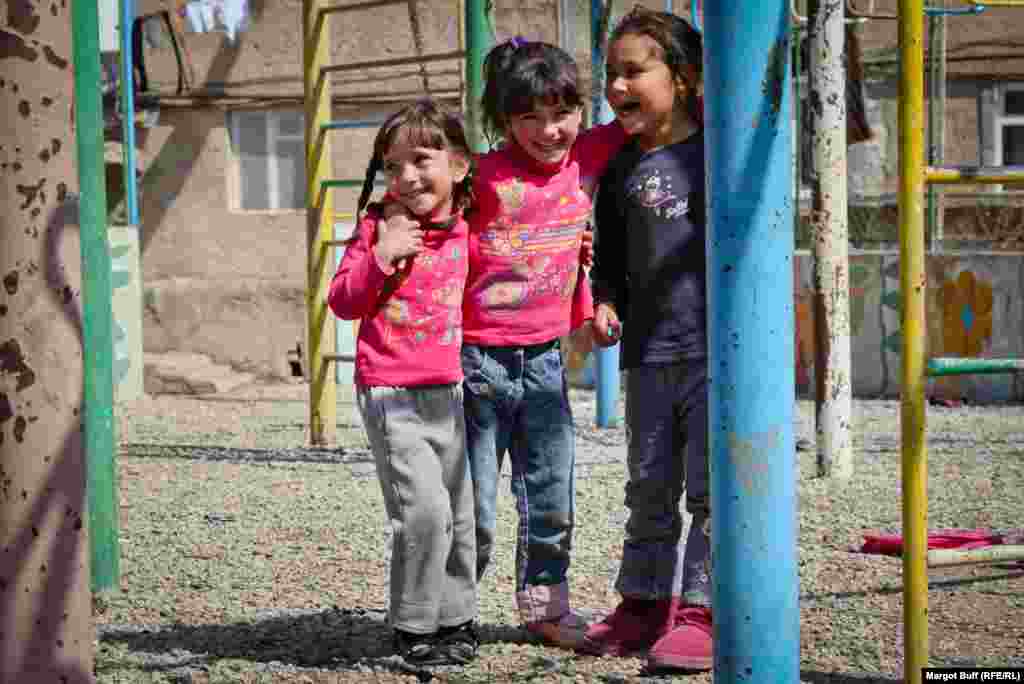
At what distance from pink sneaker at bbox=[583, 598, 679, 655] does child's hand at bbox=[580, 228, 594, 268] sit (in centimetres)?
73

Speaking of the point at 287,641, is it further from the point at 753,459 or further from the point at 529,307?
the point at 753,459

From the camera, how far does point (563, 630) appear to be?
2.96 metres

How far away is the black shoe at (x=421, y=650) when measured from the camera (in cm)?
277

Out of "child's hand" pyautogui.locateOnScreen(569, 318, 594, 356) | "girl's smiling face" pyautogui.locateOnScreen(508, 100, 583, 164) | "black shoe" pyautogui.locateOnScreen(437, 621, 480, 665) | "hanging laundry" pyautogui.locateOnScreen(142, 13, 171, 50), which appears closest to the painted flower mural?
"child's hand" pyautogui.locateOnScreen(569, 318, 594, 356)

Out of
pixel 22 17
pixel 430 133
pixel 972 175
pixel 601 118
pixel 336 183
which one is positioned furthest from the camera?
pixel 601 118

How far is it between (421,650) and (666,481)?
24.3 inches

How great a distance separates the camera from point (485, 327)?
2.97 metres

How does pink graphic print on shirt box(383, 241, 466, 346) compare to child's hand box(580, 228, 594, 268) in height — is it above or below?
below

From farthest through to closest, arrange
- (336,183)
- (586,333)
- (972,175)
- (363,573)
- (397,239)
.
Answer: (336,183) → (363,573) → (586,333) → (397,239) → (972,175)

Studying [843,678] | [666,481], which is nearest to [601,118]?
[666,481]

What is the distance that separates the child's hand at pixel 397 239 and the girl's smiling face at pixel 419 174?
4 cm

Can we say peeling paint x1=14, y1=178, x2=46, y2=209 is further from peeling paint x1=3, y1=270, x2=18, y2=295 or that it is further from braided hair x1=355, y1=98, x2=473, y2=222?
braided hair x1=355, y1=98, x2=473, y2=222

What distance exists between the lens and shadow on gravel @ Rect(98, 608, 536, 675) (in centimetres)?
282

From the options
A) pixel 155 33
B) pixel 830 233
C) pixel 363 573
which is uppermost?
pixel 155 33
